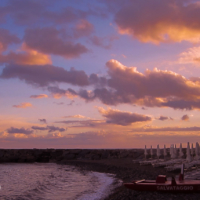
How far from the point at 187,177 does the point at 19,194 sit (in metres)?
12.5

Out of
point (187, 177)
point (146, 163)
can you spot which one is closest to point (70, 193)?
point (187, 177)

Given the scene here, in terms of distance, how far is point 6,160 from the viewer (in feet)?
186

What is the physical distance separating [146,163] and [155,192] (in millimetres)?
17220

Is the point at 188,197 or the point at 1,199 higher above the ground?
the point at 188,197

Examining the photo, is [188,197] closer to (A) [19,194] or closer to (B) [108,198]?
(B) [108,198]

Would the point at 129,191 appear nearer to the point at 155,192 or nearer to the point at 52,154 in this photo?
the point at 155,192

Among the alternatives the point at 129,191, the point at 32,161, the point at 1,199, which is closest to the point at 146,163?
the point at 129,191

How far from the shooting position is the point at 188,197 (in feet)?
43.1

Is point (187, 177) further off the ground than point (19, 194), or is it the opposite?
point (187, 177)

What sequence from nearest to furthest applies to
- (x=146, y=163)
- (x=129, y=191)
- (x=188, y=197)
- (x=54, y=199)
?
(x=188, y=197) → (x=129, y=191) → (x=54, y=199) → (x=146, y=163)

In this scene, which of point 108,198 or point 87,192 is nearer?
point 108,198

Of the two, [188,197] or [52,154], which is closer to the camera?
[188,197]

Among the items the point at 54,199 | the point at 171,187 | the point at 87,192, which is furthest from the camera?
the point at 87,192

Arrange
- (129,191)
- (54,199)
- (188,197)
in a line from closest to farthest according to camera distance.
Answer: (188,197), (129,191), (54,199)
